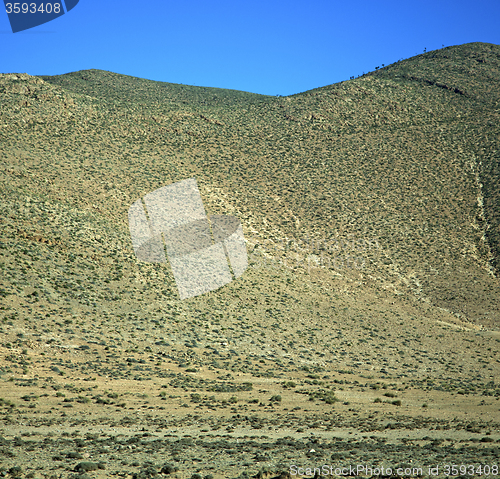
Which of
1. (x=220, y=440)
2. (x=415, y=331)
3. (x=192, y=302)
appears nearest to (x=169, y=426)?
(x=220, y=440)

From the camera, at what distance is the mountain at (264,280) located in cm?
1750

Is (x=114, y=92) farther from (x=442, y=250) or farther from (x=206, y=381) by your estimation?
(x=206, y=381)

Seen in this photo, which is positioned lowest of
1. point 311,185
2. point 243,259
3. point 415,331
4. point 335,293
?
point 415,331

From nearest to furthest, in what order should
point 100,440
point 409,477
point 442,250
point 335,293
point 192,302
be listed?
1. point 409,477
2. point 100,440
3. point 192,302
4. point 335,293
5. point 442,250

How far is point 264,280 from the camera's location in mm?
41000

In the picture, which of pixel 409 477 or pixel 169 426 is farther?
pixel 169 426

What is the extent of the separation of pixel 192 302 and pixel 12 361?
48.3 feet

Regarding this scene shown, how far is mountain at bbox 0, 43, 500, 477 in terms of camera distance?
1750 cm

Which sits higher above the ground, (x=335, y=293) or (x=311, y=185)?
(x=311, y=185)

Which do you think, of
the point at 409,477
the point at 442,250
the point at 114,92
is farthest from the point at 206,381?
the point at 114,92

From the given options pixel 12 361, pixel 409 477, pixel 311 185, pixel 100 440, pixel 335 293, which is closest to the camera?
pixel 409 477

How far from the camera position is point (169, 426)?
17.3m

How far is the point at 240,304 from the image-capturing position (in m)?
36.8

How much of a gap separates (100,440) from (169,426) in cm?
298
